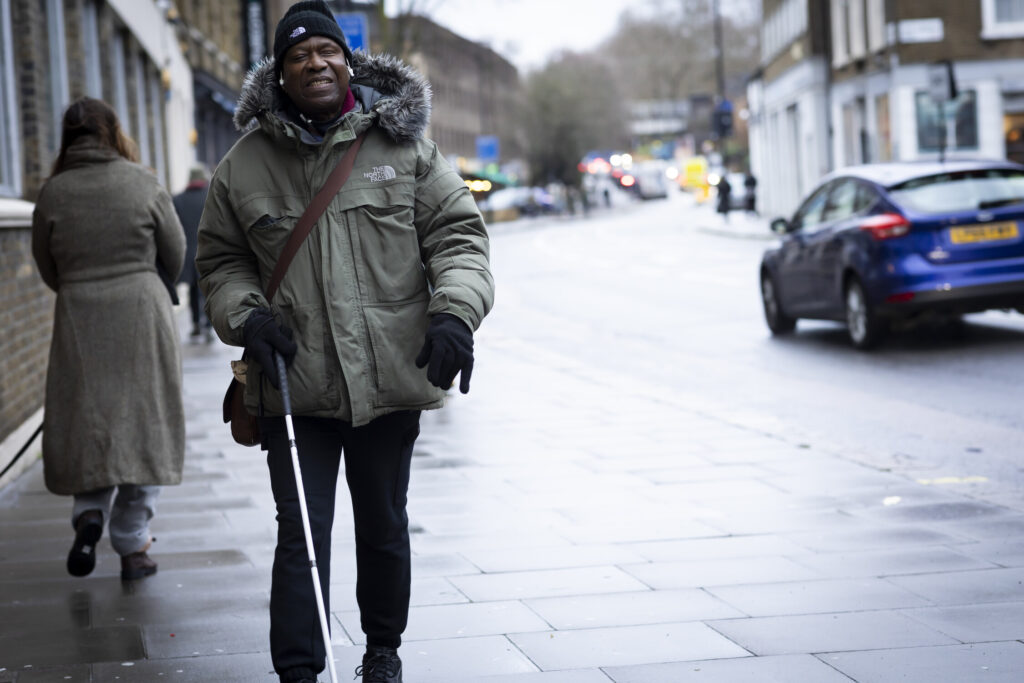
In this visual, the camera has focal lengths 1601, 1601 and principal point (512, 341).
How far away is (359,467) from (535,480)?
397 cm

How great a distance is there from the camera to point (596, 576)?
5965 millimetres

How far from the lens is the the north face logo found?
13.8 ft

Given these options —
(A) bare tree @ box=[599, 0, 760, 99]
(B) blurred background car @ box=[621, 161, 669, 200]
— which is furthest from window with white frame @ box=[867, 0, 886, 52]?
(A) bare tree @ box=[599, 0, 760, 99]

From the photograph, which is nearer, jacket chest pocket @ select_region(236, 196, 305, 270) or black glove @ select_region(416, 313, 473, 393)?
black glove @ select_region(416, 313, 473, 393)

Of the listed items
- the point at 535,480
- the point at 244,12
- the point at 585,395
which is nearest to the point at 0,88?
the point at 585,395

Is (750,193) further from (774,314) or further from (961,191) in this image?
(961,191)

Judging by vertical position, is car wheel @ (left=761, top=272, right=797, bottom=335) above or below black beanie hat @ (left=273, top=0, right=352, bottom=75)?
below

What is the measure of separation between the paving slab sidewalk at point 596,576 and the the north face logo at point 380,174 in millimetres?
1483

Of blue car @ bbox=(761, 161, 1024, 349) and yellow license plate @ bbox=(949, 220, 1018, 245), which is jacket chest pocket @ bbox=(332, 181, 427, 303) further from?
yellow license plate @ bbox=(949, 220, 1018, 245)

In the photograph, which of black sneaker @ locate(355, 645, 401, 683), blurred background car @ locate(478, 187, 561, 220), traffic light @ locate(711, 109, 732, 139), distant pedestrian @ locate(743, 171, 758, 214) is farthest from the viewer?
blurred background car @ locate(478, 187, 561, 220)

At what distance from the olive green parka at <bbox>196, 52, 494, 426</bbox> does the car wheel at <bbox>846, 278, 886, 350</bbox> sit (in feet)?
32.1

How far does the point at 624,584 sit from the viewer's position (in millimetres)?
5820

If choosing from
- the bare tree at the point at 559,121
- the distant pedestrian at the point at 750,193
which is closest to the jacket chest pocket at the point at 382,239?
the distant pedestrian at the point at 750,193

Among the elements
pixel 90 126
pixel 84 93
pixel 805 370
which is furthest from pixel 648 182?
pixel 90 126
